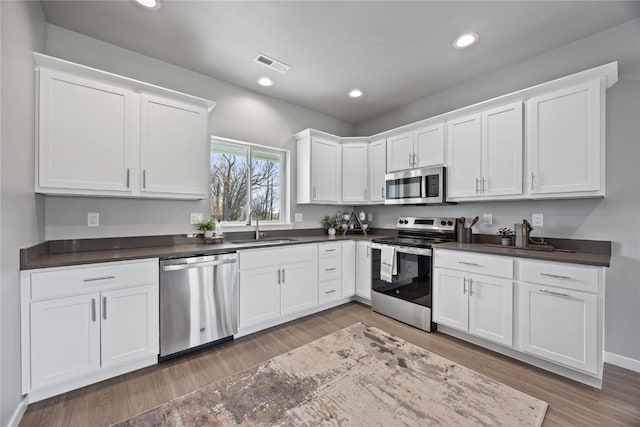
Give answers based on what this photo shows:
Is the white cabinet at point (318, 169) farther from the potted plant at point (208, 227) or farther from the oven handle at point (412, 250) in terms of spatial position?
the potted plant at point (208, 227)

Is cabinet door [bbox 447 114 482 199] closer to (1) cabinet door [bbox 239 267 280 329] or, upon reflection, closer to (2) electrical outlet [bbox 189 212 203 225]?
(1) cabinet door [bbox 239 267 280 329]

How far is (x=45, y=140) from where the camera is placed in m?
1.96

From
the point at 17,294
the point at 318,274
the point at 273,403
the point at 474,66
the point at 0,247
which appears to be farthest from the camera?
the point at 318,274

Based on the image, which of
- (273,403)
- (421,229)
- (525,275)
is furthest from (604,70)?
(273,403)

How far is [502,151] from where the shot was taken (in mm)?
2623

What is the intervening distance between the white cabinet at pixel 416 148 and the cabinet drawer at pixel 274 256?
1641 millimetres

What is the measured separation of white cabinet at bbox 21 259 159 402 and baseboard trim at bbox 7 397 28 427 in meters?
0.05

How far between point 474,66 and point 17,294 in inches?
170

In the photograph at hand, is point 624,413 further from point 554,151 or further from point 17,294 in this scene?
point 17,294

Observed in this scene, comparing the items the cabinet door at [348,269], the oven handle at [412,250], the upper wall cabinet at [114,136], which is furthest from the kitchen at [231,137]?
the cabinet door at [348,269]

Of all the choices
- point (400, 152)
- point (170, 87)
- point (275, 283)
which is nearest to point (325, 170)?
point (400, 152)

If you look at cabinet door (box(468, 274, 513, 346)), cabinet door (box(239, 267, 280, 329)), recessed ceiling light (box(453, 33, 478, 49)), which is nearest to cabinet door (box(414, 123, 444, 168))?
recessed ceiling light (box(453, 33, 478, 49))

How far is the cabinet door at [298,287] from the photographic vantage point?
299cm

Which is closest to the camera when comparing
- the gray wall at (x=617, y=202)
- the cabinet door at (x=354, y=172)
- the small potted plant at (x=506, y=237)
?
the gray wall at (x=617, y=202)
